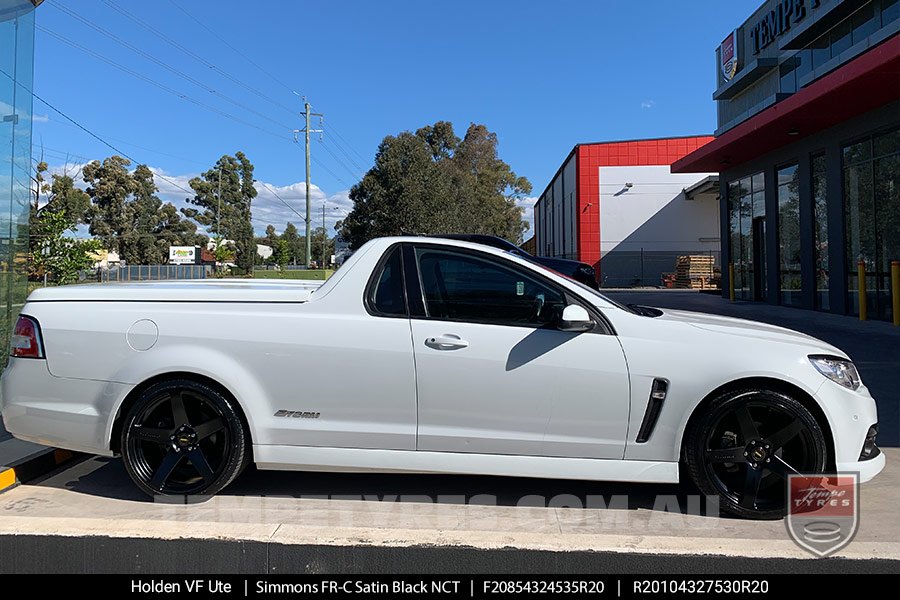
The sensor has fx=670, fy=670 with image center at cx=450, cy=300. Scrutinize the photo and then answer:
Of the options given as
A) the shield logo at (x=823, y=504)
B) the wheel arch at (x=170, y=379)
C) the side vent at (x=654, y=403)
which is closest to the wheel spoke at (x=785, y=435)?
the shield logo at (x=823, y=504)

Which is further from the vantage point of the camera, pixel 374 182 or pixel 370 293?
pixel 374 182

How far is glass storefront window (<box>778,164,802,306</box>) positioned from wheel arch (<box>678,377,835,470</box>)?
1463 cm

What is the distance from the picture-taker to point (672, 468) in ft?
12.3

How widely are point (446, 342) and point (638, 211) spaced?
3653 cm

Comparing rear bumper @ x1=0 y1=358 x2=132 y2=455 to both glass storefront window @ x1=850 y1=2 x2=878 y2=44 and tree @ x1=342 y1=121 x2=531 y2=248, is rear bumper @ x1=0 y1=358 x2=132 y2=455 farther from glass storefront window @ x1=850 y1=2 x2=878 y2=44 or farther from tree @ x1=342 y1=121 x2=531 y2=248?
tree @ x1=342 y1=121 x2=531 y2=248

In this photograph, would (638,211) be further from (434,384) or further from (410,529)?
(410,529)

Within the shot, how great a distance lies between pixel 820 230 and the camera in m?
15.8

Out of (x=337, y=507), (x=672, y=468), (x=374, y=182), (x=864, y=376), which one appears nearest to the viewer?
(x=672, y=468)

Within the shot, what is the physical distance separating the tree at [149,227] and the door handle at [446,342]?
6521cm

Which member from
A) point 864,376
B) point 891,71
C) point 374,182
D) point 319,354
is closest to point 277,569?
point 319,354

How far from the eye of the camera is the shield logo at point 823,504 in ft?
11.8

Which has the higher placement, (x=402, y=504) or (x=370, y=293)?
(x=370, y=293)
